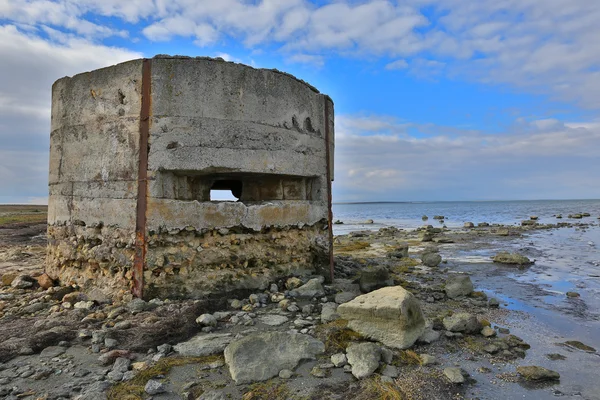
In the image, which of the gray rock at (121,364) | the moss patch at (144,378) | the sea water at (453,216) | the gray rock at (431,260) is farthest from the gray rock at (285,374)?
the sea water at (453,216)

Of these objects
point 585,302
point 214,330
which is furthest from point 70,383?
point 585,302

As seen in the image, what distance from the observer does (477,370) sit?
3408 mm

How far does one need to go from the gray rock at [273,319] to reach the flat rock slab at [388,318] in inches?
29.6

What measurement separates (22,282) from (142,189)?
106 inches

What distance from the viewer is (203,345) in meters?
3.69

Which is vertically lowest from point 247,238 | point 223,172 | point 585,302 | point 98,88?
point 585,302

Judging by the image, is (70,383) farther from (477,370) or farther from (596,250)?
(596,250)

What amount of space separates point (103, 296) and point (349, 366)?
3460mm

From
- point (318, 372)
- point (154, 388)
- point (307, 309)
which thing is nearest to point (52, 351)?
point (154, 388)

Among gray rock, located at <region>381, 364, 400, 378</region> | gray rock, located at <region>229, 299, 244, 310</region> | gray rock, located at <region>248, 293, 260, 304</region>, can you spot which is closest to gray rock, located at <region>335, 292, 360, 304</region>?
gray rock, located at <region>248, 293, 260, 304</region>

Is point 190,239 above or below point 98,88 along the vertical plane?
below

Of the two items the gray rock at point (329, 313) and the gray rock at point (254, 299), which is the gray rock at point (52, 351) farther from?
the gray rock at point (329, 313)

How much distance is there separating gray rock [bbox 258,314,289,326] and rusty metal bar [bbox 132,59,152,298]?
5.20 feet

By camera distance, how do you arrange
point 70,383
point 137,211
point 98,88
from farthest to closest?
point 98,88, point 137,211, point 70,383
